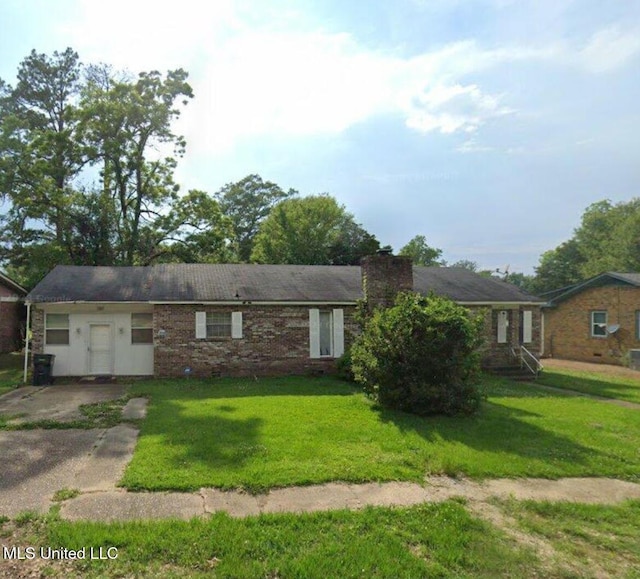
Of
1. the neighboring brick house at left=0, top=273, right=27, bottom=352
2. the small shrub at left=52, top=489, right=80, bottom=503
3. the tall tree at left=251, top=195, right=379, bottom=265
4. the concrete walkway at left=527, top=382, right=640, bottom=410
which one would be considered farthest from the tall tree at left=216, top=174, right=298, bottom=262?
the small shrub at left=52, top=489, right=80, bottom=503

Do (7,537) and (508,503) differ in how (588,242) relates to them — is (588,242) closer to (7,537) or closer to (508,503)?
(508,503)

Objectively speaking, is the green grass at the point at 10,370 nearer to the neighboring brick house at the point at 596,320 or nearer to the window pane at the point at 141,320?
the window pane at the point at 141,320

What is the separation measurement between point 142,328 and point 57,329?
8.39ft

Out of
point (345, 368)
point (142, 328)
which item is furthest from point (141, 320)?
point (345, 368)

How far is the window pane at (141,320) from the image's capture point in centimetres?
1454

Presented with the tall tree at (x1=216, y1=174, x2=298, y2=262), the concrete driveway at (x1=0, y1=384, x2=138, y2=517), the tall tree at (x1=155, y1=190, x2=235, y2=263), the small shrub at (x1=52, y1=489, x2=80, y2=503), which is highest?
the tall tree at (x1=216, y1=174, x2=298, y2=262)

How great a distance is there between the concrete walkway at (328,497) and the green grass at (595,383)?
8.36 meters

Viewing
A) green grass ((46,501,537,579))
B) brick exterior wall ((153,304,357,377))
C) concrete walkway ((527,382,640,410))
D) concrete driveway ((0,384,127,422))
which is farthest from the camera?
brick exterior wall ((153,304,357,377))

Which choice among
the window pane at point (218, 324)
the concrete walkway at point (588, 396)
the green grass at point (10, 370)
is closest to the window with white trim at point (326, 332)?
the window pane at point (218, 324)

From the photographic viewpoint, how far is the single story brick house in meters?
13.8

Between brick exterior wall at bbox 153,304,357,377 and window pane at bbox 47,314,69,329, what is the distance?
2.98 meters

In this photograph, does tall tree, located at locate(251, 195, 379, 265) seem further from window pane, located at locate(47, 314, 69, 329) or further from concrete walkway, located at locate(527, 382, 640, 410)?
window pane, located at locate(47, 314, 69, 329)

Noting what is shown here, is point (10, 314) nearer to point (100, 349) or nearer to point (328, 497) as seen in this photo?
point (100, 349)

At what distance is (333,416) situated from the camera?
855 centimetres
